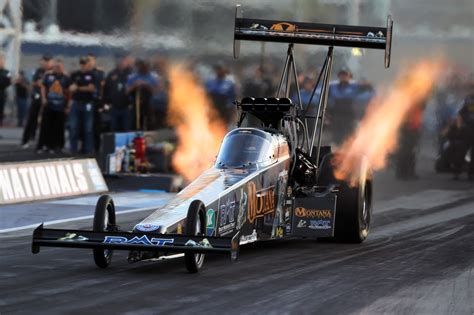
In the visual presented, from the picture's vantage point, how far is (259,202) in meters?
12.9

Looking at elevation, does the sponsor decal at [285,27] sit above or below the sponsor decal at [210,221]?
above

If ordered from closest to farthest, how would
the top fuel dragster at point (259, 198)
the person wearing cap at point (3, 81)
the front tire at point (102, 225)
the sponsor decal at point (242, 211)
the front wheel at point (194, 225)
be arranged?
the top fuel dragster at point (259, 198) < the front wheel at point (194, 225) < the front tire at point (102, 225) < the sponsor decal at point (242, 211) < the person wearing cap at point (3, 81)

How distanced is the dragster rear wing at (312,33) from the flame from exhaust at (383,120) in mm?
1644

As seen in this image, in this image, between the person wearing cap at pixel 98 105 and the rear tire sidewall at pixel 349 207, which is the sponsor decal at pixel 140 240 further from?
the person wearing cap at pixel 98 105

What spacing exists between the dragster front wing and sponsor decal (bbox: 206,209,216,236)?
855mm

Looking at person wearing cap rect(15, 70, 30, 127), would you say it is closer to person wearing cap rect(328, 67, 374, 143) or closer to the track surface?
person wearing cap rect(328, 67, 374, 143)

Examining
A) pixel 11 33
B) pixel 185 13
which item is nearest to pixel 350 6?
pixel 185 13

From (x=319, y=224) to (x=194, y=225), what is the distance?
3.67 meters

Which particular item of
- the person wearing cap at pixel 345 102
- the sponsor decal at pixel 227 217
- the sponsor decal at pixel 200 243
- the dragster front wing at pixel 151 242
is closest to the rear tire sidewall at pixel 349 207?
the sponsor decal at pixel 227 217

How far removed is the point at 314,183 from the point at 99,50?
41.9 ft

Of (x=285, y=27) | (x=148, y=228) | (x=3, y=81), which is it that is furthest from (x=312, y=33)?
(x=3, y=81)

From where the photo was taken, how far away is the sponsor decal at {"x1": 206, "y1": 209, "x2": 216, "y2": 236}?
37.2ft

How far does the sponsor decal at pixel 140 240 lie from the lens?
10.4m

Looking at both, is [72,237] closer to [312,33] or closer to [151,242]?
[151,242]
